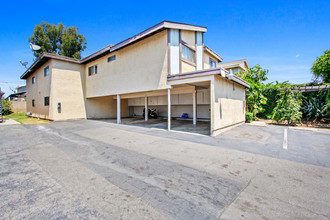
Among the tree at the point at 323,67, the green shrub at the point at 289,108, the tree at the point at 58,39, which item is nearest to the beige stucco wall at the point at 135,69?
the green shrub at the point at 289,108

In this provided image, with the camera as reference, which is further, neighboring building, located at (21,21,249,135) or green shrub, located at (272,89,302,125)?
green shrub, located at (272,89,302,125)

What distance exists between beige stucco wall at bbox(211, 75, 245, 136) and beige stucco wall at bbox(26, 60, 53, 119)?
558 inches

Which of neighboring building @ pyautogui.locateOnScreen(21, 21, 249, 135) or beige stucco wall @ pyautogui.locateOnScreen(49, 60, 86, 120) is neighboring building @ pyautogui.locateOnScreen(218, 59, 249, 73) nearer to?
neighboring building @ pyautogui.locateOnScreen(21, 21, 249, 135)

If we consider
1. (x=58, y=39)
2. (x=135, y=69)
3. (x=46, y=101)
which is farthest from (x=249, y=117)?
(x=58, y=39)

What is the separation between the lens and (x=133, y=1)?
Result: 8.83 meters

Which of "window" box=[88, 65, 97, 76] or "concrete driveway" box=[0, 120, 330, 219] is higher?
"window" box=[88, 65, 97, 76]

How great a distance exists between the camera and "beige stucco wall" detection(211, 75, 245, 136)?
6.89 meters

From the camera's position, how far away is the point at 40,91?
1553 centimetres

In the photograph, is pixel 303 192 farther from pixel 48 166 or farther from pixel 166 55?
pixel 166 55

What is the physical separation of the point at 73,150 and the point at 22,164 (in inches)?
51.8

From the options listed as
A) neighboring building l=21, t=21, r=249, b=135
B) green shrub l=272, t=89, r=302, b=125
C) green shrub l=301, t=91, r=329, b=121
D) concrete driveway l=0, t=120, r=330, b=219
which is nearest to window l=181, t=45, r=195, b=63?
neighboring building l=21, t=21, r=249, b=135

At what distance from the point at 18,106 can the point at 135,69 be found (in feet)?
76.4

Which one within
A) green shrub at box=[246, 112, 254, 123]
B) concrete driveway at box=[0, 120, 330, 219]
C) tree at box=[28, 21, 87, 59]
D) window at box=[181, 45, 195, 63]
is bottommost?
concrete driveway at box=[0, 120, 330, 219]

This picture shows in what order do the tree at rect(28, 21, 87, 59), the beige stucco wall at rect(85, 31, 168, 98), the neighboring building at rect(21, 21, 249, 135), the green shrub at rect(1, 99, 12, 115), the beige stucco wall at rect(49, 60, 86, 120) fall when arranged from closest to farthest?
the neighboring building at rect(21, 21, 249, 135), the beige stucco wall at rect(85, 31, 168, 98), the beige stucco wall at rect(49, 60, 86, 120), the green shrub at rect(1, 99, 12, 115), the tree at rect(28, 21, 87, 59)
